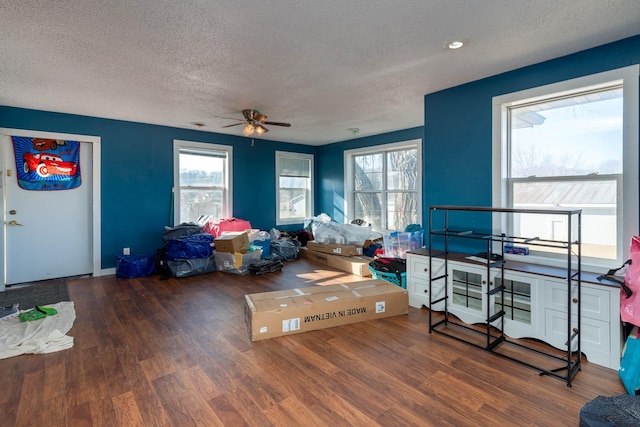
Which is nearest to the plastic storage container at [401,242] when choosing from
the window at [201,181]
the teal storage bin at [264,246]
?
the teal storage bin at [264,246]

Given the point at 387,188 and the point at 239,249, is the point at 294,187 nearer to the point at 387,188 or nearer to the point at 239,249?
the point at 387,188

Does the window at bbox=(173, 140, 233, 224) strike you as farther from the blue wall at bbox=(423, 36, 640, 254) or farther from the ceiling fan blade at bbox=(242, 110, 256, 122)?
the blue wall at bbox=(423, 36, 640, 254)

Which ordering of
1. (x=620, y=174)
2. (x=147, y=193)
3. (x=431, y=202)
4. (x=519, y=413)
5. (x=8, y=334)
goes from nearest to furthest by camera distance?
(x=519, y=413) → (x=620, y=174) → (x=8, y=334) → (x=431, y=202) → (x=147, y=193)

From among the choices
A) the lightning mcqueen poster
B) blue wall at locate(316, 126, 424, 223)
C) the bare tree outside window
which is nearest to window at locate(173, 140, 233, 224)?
the lightning mcqueen poster

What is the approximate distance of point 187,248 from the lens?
4.74 m

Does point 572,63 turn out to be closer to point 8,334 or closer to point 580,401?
point 580,401

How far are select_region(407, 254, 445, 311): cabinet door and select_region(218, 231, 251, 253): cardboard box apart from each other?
106 inches

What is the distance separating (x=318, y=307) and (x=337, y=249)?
8.60 ft

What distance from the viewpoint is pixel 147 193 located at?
204 inches

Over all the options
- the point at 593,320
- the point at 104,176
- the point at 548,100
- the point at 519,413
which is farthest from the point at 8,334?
the point at 548,100

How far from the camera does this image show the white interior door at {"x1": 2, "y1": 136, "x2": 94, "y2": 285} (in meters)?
4.26

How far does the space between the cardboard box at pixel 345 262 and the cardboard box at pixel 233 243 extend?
4.19 feet

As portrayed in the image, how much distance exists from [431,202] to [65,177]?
16.5 ft

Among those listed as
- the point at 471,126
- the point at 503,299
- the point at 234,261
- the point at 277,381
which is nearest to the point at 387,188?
the point at 471,126
